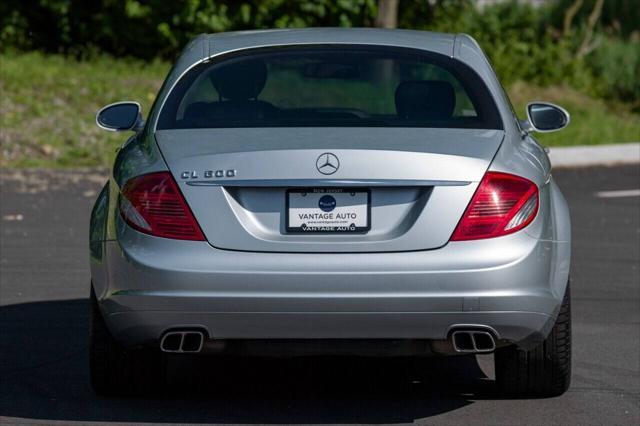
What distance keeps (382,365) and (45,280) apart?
10.2 feet

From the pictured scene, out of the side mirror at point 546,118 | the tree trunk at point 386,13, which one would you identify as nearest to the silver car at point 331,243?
the side mirror at point 546,118

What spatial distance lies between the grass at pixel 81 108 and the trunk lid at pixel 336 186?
34.1 ft

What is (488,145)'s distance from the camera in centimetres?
563

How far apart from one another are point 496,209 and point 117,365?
5.40 feet

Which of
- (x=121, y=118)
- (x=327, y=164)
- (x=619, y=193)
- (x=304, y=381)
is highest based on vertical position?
(x=327, y=164)

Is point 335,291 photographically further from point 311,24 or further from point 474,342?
point 311,24

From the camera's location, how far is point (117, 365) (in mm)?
6047

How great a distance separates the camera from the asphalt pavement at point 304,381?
5914mm

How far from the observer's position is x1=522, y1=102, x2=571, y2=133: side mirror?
6801 mm

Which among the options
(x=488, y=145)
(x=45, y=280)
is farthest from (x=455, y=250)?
(x=45, y=280)

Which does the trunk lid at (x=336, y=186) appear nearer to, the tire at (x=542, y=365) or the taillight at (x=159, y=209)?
the taillight at (x=159, y=209)

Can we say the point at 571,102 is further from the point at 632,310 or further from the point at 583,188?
the point at 632,310

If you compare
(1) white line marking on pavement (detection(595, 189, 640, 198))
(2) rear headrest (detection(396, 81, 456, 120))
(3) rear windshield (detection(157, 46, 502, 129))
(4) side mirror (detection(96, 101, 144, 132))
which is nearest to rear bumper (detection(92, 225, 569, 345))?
(3) rear windshield (detection(157, 46, 502, 129))

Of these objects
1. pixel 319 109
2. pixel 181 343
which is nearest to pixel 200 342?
pixel 181 343
